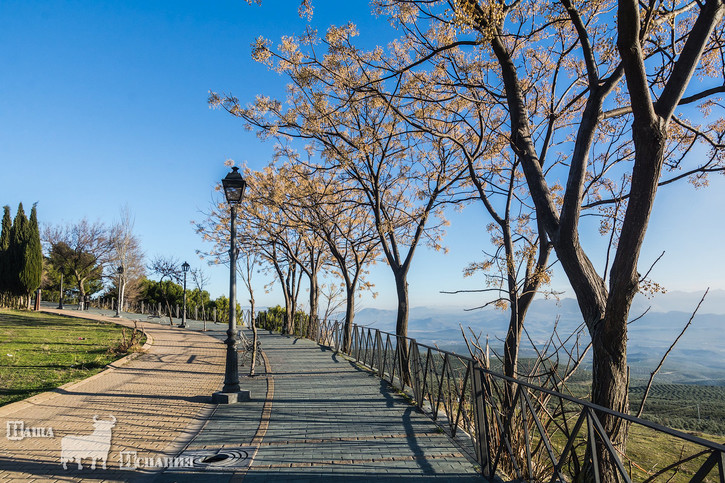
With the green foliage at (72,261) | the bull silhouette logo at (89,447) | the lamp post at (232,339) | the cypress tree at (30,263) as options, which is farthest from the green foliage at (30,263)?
the bull silhouette logo at (89,447)

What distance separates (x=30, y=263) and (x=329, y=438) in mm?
34215

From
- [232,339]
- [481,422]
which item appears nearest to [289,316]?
[232,339]

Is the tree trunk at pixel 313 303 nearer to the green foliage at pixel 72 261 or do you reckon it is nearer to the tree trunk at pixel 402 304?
the tree trunk at pixel 402 304

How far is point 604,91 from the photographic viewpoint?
17.4 ft

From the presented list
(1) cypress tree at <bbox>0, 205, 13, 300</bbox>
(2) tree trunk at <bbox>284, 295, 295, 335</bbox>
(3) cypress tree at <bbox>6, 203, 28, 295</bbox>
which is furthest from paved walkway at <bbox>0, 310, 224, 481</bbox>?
(1) cypress tree at <bbox>0, 205, 13, 300</bbox>

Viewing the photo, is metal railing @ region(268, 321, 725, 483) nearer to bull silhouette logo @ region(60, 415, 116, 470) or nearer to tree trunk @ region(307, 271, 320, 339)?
bull silhouette logo @ region(60, 415, 116, 470)

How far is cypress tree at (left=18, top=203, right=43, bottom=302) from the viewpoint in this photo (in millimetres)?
31266

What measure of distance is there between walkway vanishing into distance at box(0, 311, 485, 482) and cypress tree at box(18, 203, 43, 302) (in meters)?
26.0

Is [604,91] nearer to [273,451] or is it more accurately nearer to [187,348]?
[273,451]

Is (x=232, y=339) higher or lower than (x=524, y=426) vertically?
higher

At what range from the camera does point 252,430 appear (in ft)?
21.0

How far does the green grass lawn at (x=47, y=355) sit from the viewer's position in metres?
9.51

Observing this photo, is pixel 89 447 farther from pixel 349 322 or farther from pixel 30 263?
pixel 30 263

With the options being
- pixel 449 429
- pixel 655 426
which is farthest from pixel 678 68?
pixel 449 429
